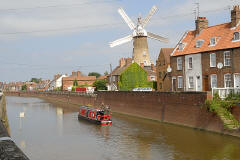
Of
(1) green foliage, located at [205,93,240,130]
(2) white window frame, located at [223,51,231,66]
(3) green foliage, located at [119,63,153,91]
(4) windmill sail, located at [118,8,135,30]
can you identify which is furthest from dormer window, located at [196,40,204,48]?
(4) windmill sail, located at [118,8,135,30]

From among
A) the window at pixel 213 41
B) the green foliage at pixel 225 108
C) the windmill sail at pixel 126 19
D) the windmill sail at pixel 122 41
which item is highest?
the windmill sail at pixel 126 19

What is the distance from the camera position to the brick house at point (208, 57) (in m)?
32.4

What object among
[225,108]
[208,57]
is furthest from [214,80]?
[225,108]

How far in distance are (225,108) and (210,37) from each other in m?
13.1

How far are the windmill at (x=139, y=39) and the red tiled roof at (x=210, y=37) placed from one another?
2866cm

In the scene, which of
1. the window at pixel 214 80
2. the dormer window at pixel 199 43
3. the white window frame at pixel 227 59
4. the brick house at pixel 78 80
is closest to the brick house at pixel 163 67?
the dormer window at pixel 199 43

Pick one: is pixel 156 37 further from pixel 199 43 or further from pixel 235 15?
pixel 235 15

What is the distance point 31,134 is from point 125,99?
1895 cm

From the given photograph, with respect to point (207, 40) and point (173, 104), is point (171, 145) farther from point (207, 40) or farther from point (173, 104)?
point (207, 40)

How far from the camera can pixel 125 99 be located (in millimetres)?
48031

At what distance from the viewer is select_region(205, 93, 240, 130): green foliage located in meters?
25.6

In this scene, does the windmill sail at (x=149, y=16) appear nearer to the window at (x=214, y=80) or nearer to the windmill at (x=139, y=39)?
the windmill at (x=139, y=39)

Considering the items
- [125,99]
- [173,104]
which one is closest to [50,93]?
[125,99]

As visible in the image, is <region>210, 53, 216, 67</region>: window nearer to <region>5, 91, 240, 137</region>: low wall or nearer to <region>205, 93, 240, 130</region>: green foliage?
<region>5, 91, 240, 137</region>: low wall
